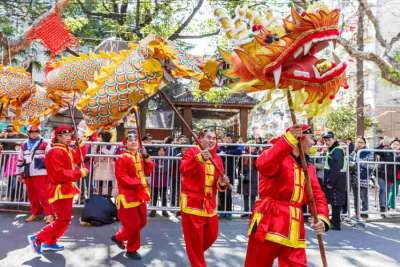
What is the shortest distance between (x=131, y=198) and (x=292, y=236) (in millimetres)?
2990

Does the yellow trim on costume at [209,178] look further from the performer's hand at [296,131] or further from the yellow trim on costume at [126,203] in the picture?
the performer's hand at [296,131]

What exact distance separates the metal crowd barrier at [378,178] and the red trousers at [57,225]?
547 cm

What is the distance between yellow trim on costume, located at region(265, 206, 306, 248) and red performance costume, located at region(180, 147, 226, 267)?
157cm

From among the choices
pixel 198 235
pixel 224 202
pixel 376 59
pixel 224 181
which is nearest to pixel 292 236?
pixel 198 235

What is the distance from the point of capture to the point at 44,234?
591 centimetres

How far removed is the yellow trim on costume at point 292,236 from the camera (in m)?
3.43

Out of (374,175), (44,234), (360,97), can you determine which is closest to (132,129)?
(44,234)

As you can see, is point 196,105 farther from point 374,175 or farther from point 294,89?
point 294,89

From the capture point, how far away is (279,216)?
11.5 ft

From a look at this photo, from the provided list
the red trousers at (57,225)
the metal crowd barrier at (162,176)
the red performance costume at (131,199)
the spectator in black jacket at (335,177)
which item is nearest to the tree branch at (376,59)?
the metal crowd barrier at (162,176)

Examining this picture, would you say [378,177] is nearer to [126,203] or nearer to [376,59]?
[376,59]

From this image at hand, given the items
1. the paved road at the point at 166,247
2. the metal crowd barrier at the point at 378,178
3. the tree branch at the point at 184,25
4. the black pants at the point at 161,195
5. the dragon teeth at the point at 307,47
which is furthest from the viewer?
the tree branch at the point at 184,25

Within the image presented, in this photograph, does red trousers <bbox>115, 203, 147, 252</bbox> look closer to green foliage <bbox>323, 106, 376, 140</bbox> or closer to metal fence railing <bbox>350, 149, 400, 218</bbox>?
metal fence railing <bbox>350, 149, 400, 218</bbox>

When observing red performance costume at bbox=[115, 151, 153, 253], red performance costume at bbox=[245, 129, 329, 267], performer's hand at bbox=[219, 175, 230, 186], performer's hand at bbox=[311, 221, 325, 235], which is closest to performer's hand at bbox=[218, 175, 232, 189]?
performer's hand at bbox=[219, 175, 230, 186]
